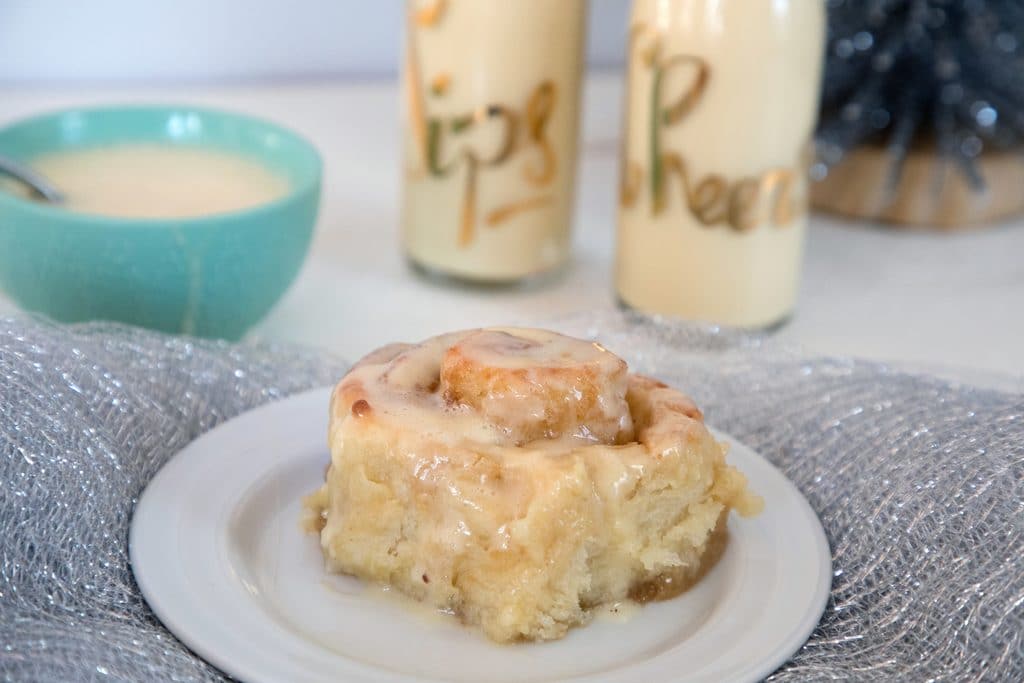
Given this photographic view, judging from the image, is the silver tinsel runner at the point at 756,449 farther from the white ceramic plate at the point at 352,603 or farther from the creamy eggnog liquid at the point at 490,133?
the creamy eggnog liquid at the point at 490,133

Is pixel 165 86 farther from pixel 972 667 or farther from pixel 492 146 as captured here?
pixel 972 667

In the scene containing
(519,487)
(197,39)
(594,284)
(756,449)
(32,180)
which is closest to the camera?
(519,487)

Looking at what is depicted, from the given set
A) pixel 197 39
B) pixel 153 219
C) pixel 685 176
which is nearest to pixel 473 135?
pixel 685 176

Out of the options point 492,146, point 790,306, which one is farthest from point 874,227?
point 492,146

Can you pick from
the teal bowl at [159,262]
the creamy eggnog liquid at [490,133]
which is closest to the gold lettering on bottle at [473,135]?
the creamy eggnog liquid at [490,133]

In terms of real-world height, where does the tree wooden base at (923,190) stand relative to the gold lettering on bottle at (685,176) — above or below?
below

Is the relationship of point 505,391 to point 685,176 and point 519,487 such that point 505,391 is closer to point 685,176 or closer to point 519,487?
point 519,487
